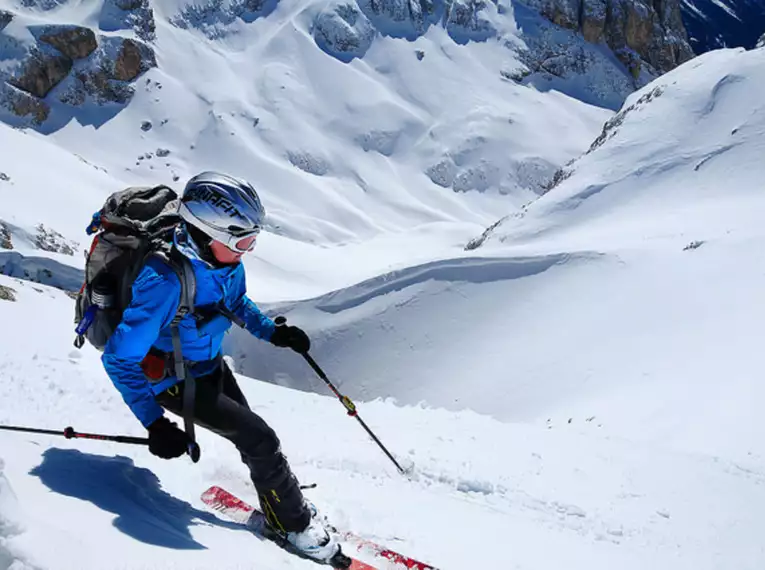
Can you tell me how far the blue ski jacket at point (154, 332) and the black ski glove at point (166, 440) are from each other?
0.23 ft

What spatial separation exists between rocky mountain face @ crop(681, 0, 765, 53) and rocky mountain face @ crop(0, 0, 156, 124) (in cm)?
6903

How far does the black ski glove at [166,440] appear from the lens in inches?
125

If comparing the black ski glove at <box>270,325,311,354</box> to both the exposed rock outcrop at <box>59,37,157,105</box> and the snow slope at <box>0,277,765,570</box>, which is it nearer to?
the snow slope at <box>0,277,765,570</box>

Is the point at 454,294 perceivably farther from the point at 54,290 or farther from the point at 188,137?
the point at 188,137

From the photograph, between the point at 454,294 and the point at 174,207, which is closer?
the point at 174,207

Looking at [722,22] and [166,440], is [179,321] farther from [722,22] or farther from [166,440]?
[722,22]

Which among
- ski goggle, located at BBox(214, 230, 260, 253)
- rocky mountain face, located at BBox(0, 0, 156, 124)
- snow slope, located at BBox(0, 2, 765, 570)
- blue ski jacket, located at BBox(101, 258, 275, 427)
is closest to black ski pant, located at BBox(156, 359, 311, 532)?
blue ski jacket, located at BBox(101, 258, 275, 427)

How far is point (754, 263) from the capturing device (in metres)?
10.5

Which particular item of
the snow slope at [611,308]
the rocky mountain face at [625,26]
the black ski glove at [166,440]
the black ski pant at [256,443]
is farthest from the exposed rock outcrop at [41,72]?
the black ski glove at [166,440]

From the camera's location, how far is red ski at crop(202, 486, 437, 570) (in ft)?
12.0

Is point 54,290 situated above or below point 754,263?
below

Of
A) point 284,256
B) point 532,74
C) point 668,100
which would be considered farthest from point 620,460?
point 532,74

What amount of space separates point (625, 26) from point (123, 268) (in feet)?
275

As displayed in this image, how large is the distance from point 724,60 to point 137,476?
65.0ft
